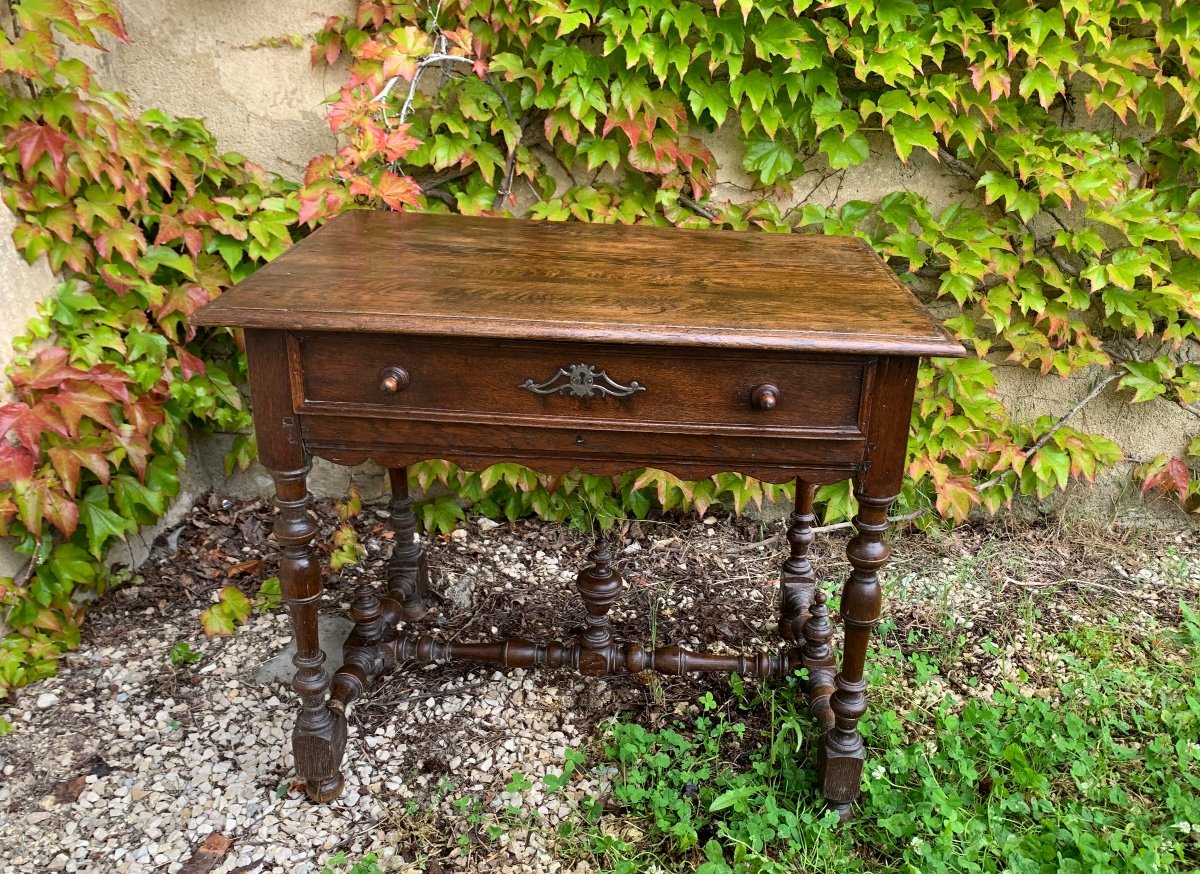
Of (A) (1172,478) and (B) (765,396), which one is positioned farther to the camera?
(A) (1172,478)

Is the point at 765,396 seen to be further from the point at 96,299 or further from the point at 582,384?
the point at 96,299

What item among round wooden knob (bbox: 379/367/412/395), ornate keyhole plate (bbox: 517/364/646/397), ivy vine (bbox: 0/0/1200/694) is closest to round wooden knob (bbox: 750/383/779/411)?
ornate keyhole plate (bbox: 517/364/646/397)

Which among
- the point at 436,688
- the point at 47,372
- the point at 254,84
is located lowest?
the point at 436,688

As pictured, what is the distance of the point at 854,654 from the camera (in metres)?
1.77

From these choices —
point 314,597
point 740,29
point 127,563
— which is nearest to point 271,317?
point 314,597

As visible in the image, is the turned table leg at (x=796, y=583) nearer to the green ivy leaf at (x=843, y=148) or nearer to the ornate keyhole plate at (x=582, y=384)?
the ornate keyhole plate at (x=582, y=384)

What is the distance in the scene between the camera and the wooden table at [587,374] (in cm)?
146

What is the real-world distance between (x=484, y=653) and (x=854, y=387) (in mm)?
1143

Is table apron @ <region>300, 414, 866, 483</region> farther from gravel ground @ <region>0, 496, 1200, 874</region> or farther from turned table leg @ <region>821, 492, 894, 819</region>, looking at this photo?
gravel ground @ <region>0, 496, 1200, 874</region>

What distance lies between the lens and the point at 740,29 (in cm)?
247

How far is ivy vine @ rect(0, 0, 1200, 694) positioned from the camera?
2.26m

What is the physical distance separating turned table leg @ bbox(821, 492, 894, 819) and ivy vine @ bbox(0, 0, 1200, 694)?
1.07 meters

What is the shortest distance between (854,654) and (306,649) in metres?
1.14

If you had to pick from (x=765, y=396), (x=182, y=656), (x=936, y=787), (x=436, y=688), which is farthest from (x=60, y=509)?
(x=936, y=787)
